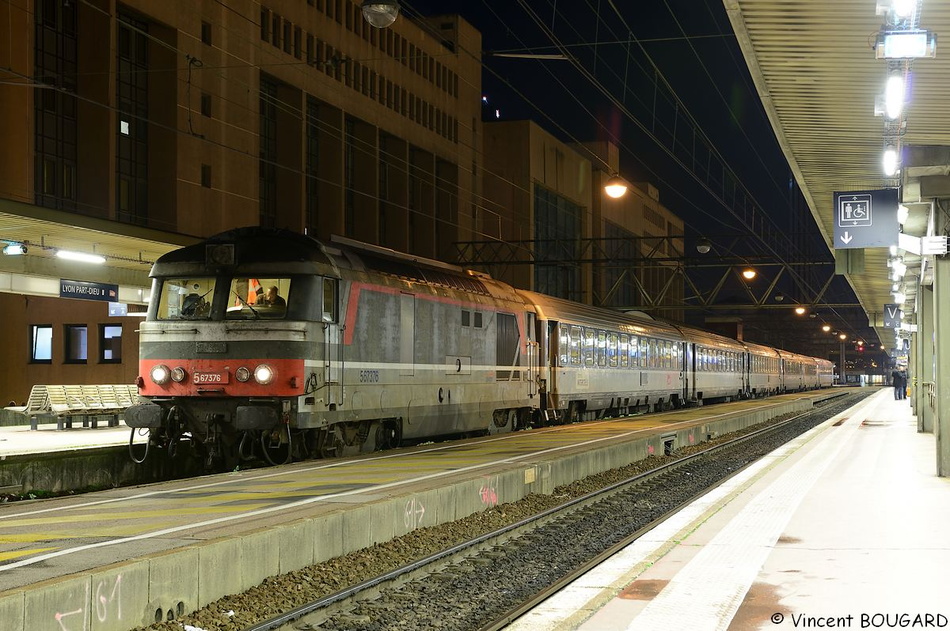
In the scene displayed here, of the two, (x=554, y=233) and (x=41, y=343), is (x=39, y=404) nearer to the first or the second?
(x=41, y=343)

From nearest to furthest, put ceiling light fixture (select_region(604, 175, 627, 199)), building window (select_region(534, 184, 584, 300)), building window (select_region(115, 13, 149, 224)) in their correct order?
ceiling light fixture (select_region(604, 175, 627, 199)), building window (select_region(115, 13, 149, 224)), building window (select_region(534, 184, 584, 300))

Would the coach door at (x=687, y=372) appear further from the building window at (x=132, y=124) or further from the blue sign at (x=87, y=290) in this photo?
the blue sign at (x=87, y=290)

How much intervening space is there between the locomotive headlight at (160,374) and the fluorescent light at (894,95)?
34.5ft

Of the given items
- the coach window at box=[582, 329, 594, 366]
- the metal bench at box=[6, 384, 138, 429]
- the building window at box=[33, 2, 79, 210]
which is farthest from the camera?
the building window at box=[33, 2, 79, 210]

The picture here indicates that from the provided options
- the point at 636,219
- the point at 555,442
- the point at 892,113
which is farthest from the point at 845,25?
the point at 636,219

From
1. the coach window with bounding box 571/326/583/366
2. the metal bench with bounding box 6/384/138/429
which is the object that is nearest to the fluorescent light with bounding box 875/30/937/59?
the coach window with bounding box 571/326/583/366

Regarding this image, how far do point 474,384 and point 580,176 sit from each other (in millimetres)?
57468

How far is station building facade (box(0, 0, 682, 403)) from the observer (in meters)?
35.9

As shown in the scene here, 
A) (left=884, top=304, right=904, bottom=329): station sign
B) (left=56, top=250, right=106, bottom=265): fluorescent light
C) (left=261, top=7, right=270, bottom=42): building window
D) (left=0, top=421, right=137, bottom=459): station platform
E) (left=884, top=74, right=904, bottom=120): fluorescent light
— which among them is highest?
(left=261, top=7, right=270, bottom=42): building window

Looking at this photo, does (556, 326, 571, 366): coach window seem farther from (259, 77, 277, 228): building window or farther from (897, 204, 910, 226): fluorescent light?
(259, 77, 277, 228): building window

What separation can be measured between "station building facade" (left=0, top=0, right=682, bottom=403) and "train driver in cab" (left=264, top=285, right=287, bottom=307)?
650 cm

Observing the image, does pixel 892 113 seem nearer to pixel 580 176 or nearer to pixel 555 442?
pixel 555 442

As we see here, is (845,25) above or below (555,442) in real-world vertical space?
above

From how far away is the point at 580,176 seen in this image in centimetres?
7719
